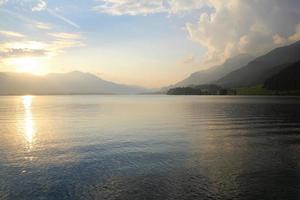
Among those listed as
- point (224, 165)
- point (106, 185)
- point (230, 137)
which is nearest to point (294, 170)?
point (224, 165)

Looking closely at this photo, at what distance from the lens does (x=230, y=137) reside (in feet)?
193

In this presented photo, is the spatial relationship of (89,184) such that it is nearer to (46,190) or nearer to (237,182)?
(46,190)

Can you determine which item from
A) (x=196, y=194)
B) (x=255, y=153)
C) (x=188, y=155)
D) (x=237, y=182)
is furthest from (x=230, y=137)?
(x=196, y=194)

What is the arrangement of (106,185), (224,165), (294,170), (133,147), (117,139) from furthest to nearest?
(117,139)
(133,147)
(224,165)
(294,170)
(106,185)

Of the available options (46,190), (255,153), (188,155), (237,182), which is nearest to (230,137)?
(255,153)

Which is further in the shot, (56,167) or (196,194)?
(56,167)

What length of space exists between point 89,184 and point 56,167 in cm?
836

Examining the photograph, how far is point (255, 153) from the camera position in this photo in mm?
43531

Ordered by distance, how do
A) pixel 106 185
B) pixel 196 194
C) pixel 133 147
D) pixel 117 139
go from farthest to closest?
pixel 117 139, pixel 133 147, pixel 106 185, pixel 196 194

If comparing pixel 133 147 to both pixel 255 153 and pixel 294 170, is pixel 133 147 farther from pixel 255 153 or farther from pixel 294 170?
pixel 294 170

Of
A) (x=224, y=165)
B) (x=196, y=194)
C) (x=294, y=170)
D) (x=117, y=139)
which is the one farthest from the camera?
(x=117, y=139)

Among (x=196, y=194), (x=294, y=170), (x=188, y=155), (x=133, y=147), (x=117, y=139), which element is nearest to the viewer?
(x=196, y=194)

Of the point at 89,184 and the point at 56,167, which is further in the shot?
the point at 56,167

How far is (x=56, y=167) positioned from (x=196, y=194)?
1764 cm
